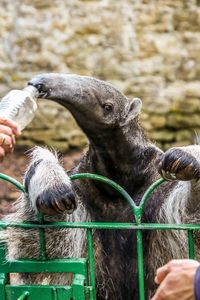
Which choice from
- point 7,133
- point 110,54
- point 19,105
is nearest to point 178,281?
point 7,133

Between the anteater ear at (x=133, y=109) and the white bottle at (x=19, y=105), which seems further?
the anteater ear at (x=133, y=109)

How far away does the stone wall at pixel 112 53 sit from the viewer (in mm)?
9312

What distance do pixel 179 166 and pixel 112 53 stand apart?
639 cm

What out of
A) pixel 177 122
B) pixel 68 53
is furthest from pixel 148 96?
pixel 68 53

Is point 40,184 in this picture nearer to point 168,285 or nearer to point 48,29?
point 168,285

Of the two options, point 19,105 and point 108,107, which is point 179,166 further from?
point 108,107

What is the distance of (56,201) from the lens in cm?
333

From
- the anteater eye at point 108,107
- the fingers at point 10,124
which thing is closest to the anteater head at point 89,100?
the anteater eye at point 108,107

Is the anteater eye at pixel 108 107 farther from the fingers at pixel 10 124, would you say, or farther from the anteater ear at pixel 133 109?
the fingers at pixel 10 124

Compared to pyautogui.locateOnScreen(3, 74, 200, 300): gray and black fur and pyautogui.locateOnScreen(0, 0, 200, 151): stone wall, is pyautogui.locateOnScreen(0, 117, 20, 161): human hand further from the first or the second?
pyautogui.locateOnScreen(0, 0, 200, 151): stone wall

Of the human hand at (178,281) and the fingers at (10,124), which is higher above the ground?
the fingers at (10,124)

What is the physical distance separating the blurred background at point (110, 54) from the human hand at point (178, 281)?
6505 millimetres

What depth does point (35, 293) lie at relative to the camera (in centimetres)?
315

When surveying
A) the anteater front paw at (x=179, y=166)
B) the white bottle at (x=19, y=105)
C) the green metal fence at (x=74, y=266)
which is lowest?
the green metal fence at (x=74, y=266)
